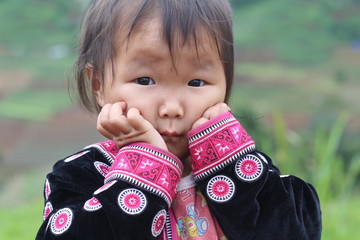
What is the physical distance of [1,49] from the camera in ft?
27.4

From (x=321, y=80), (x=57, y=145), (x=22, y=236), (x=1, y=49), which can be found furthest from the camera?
(x=1, y=49)

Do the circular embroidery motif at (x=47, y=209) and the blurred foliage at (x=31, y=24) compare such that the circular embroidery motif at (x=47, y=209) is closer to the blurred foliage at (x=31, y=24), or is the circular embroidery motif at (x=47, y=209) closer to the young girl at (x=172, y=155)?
the young girl at (x=172, y=155)

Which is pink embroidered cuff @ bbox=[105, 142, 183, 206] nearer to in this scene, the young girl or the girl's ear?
the young girl

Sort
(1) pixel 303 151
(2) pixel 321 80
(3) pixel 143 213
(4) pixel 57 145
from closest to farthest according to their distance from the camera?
(3) pixel 143 213 < (1) pixel 303 151 < (4) pixel 57 145 < (2) pixel 321 80

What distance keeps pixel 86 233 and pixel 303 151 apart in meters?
4.25

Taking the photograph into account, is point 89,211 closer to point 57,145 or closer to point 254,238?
point 254,238

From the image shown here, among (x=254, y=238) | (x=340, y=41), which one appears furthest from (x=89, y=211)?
(x=340, y=41)

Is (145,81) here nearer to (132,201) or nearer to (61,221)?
(132,201)

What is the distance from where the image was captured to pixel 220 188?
1.88 meters

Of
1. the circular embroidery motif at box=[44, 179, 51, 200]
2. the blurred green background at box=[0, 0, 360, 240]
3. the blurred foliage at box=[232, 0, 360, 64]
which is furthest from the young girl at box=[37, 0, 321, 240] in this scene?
the blurred foliage at box=[232, 0, 360, 64]

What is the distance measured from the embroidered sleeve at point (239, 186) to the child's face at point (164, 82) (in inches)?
2.4

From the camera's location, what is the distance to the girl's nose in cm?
185

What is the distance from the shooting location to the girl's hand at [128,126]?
1.85 meters

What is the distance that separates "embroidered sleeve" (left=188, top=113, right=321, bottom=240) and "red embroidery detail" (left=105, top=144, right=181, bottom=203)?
110mm
